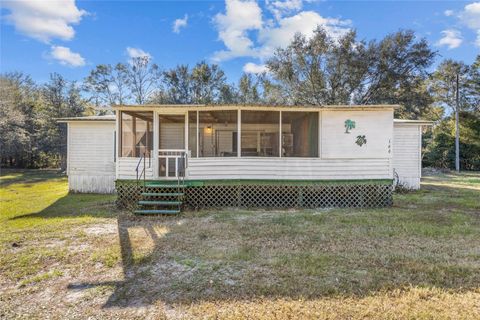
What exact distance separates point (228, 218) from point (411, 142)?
907 centimetres

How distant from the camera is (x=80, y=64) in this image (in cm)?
3012

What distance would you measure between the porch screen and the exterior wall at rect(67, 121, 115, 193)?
2.06 m

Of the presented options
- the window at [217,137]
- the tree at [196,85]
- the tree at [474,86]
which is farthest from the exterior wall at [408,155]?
the tree at [474,86]

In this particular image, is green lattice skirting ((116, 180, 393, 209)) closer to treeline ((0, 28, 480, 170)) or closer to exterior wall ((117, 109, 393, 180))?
exterior wall ((117, 109, 393, 180))

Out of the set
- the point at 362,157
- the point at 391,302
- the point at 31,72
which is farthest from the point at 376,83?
the point at 31,72

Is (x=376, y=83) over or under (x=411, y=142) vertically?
over

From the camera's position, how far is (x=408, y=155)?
11.4 m

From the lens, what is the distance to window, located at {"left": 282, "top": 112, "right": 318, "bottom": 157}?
8.53 m

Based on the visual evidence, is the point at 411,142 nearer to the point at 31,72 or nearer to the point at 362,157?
the point at 362,157

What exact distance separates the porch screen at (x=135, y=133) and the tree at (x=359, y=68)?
1559 centimetres

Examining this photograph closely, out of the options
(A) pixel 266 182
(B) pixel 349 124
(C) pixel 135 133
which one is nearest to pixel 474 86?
(B) pixel 349 124

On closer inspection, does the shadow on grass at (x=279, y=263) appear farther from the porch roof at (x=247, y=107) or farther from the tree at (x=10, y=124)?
the tree at (x=10, y=124)

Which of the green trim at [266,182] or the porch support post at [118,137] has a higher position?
the porch support post at [118,137]

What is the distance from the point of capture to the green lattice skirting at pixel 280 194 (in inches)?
314
